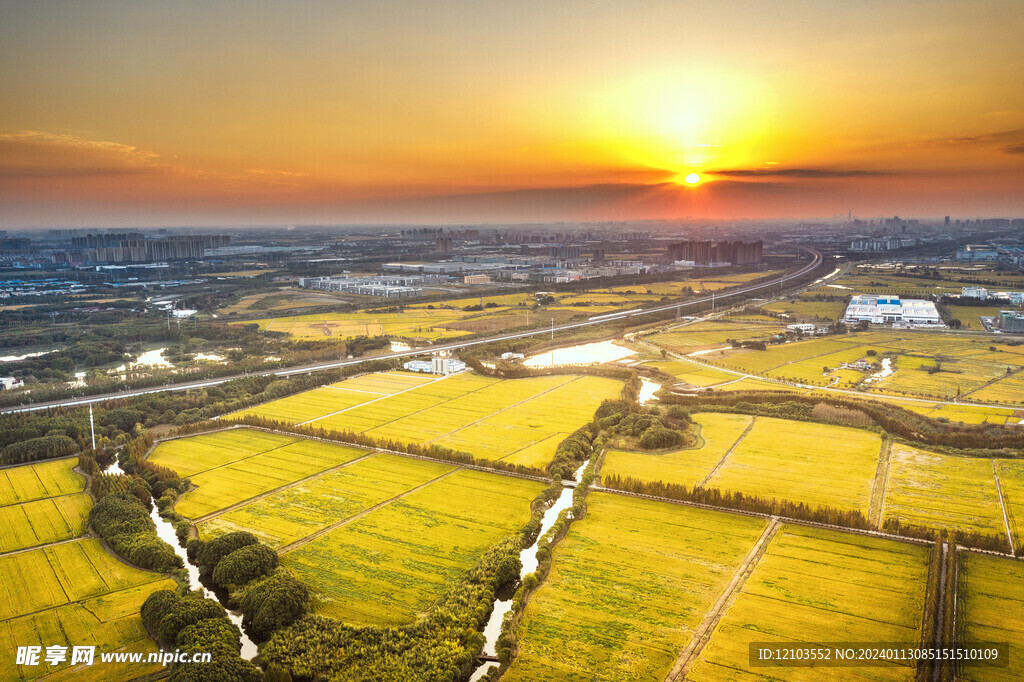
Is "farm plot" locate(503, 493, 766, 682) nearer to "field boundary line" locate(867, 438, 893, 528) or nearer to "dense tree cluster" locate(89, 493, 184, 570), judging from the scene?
"field boundary line" locate(867, 438, 893, 528)

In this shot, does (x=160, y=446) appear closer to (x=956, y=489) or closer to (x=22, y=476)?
(x=22, y=476)

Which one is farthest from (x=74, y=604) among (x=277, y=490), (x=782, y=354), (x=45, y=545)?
(x=782, y=354)

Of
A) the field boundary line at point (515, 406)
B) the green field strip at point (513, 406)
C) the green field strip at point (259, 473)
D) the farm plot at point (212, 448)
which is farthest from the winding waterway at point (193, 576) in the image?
the green field strip at point (513, 406)

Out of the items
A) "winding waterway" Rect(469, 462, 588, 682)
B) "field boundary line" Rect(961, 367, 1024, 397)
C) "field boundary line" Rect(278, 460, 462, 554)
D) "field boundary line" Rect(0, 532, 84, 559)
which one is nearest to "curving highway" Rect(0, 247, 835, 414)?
"field boundary line" Rect(0, 532, 84, 559)

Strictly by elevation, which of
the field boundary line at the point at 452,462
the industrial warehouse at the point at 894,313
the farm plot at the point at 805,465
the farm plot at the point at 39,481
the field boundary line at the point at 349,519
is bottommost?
the farm plot at the point at 39,481

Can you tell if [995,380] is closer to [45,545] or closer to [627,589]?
[627,589]

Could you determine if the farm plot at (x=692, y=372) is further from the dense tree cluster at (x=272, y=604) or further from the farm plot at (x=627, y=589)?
the dense tree cluster at (x=272, y=604)

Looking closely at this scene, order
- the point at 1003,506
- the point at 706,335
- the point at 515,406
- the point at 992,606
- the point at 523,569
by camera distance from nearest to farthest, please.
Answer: the point at 992,606, the point at 523,569, the point at 1003,506, the point at 515,406, the point at 706,335
